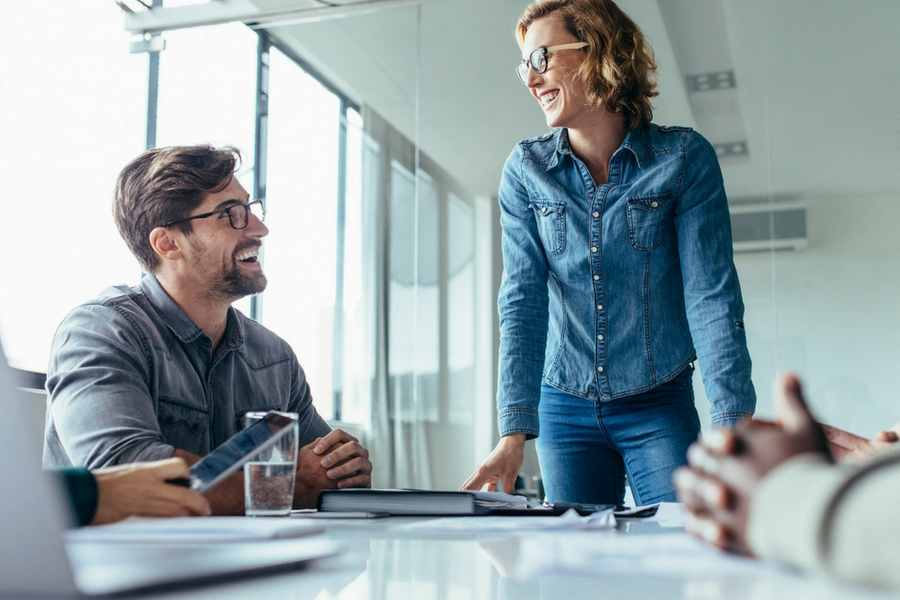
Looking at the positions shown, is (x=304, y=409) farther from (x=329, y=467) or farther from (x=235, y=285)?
(x=329, y=467)

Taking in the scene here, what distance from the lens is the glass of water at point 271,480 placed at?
3.14ft

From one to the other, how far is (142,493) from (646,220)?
1.11m

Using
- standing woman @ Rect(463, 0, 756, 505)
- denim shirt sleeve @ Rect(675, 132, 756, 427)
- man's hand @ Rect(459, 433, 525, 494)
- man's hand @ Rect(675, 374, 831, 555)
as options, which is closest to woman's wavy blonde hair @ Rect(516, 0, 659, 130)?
A: standing woman @ Rect(463, 0, 756, 505)

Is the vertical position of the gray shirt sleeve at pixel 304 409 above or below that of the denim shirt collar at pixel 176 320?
below

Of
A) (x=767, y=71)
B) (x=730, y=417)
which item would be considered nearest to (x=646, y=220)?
(x=730, y=417)

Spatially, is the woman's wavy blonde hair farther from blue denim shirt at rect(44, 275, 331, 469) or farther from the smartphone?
the smartphone

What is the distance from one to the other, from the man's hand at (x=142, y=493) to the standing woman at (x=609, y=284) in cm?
78

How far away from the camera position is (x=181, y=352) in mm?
1501

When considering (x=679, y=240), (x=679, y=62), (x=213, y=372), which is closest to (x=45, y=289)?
(x=213, y=372)

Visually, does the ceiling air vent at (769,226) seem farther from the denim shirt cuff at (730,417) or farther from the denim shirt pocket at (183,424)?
the denim shirt pocket at (183,424)

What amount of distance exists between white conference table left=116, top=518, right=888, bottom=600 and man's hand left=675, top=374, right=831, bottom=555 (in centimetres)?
2

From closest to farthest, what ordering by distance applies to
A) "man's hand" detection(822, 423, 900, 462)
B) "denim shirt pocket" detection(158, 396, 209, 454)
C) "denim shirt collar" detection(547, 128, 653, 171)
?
"man's hand" detection(822, 423, 900, 462) < "denim shirt pocket" detection(158, 396, 209, 454) < "denim shirt collar" detection(547, 128, 653, 171)

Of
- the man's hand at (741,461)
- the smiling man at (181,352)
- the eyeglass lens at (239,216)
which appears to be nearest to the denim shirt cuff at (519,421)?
the smiling man at (181,352)

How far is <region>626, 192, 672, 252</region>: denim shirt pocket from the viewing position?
158 centimetres
